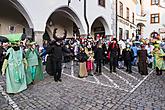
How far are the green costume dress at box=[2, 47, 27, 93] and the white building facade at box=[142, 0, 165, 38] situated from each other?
3390 centimetres

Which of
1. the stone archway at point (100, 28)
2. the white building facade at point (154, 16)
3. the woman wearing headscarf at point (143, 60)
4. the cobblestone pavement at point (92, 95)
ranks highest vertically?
the white building facade at point (154, 16)

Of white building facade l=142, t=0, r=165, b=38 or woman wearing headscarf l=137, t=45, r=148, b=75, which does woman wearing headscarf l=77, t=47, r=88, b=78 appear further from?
white building facade l=142, t=0, r=165, b=38

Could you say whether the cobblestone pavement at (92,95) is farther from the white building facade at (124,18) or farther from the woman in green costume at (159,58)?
the white building facade at (124,18)

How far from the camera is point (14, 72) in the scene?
728cm

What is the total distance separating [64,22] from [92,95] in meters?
13.8

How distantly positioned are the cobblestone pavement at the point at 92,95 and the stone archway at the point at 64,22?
8.53 meters

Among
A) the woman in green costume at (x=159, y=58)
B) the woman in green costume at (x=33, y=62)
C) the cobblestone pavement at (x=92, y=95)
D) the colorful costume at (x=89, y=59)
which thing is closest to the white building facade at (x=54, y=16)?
the colorful costume at (x=89, y=59)

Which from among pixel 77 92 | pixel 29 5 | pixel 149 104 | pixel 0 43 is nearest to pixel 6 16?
pixel 29 5

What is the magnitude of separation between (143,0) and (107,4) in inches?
793

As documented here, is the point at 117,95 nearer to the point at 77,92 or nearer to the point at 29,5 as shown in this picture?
the point at 77,92

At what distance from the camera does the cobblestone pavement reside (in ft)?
20.2

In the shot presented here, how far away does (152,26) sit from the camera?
39500 millimetres

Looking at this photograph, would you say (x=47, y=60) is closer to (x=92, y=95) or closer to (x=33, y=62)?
(x=33, y=62)

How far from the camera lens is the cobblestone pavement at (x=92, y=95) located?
6.16 m
